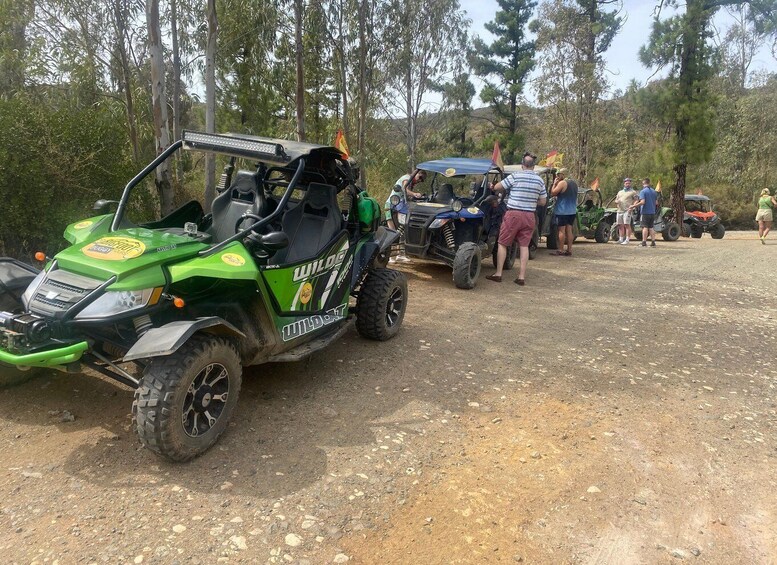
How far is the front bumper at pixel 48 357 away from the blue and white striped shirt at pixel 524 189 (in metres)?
6.84

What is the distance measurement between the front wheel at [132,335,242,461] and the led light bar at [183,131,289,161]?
153 centimetres

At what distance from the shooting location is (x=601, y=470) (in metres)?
3.41

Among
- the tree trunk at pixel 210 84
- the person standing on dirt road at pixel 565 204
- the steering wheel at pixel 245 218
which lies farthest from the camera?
the person standing on dirt road at pixel 565 204

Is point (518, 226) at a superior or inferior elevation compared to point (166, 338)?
superior

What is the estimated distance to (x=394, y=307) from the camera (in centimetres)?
570

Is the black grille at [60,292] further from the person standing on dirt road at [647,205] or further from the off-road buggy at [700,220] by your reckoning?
the off-road buggy at [700,220]

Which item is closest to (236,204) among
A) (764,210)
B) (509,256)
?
(509,256)

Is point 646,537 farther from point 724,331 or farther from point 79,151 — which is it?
point 79,151

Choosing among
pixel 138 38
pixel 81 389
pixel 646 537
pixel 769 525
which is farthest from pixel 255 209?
pixel 138 38

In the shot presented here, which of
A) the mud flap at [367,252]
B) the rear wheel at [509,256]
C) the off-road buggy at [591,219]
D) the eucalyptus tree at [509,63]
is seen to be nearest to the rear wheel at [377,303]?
the mud flap at [367,252]

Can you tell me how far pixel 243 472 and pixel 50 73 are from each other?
17200 mm

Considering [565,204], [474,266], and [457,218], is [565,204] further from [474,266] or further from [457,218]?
[474,266]

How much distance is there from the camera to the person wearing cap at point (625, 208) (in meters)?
15.9

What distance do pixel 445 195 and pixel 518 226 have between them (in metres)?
1.48
